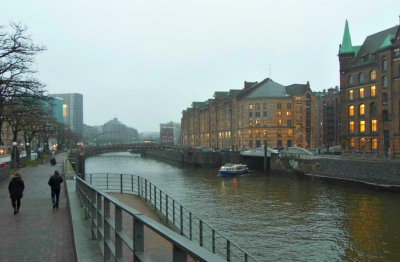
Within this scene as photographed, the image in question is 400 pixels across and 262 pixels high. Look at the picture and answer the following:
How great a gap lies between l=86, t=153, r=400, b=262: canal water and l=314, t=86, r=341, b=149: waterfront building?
89671 mm

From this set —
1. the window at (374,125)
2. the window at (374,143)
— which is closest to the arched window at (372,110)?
the window at (374,125)

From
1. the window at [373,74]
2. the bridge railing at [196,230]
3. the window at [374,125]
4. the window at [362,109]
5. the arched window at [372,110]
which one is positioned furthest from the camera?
the window at [362,109]

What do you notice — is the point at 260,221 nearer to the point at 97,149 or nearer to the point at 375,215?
the point at 375,215

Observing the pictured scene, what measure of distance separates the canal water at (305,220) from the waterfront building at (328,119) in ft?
294

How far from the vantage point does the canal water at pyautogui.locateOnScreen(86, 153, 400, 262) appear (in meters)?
19.8

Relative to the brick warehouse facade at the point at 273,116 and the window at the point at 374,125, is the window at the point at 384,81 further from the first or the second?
the brick warehouse facade at the point at 273,116

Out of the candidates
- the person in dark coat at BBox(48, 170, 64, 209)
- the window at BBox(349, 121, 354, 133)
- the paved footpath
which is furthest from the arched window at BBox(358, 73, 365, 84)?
the person in dark coat at BBox(48, 170, 64, 209)

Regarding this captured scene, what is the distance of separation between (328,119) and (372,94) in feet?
231

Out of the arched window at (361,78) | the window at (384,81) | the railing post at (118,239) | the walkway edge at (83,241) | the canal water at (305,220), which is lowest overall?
the canal water at (305,220)

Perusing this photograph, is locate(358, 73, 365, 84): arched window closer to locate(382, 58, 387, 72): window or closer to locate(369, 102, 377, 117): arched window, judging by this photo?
locate(369, 102, 377, 117): arched window

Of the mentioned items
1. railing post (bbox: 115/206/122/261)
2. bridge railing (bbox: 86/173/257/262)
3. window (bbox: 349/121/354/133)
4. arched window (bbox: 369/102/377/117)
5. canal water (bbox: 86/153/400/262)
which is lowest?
canal water (bbox: 86/153/400/262)

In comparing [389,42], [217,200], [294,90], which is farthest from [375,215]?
[294,90]

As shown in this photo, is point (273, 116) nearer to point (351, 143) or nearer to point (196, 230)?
point (351, 143)

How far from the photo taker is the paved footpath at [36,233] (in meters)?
9.31
